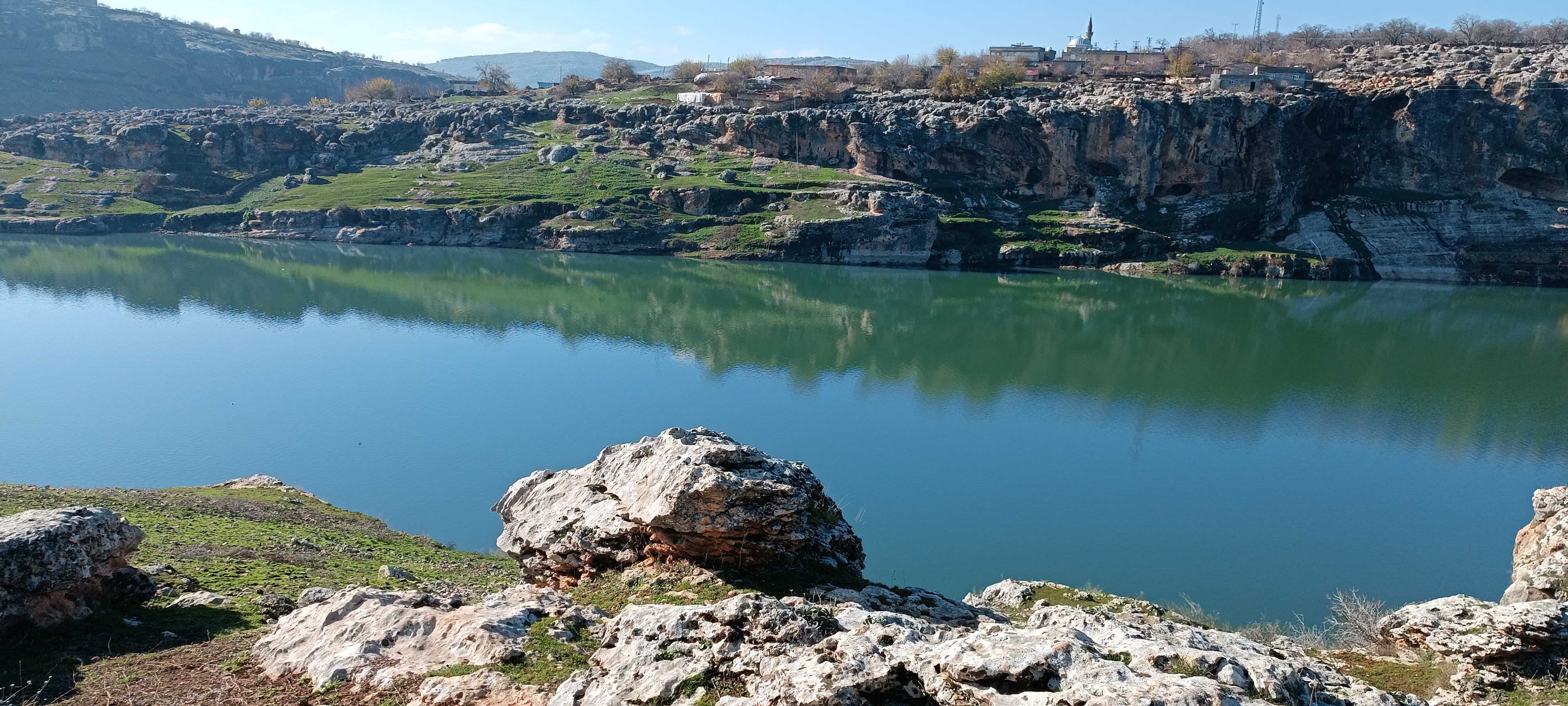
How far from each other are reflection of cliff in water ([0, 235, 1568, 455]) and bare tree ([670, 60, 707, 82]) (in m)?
42.4

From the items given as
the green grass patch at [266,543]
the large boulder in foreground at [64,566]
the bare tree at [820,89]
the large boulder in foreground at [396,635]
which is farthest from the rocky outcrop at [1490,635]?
the bare tree at [820,89]

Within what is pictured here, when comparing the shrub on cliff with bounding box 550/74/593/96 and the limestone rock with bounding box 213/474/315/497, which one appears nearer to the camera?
the limestone rock with bounding box 213/474/315/497

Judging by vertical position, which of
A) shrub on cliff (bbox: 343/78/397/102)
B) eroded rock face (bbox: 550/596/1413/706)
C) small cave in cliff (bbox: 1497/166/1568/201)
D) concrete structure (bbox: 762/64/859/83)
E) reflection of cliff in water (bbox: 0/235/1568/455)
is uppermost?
concrete structure (bbox: 762/64/859/83)

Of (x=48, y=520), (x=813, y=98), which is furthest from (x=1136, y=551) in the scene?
(x=813, y=98)

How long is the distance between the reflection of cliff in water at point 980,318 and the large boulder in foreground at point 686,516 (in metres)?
22.2

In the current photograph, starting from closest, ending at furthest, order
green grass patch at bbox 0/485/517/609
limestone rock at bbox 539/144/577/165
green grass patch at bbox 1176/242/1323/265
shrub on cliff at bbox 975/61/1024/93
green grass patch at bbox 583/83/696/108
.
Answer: green grass patch at bbox 0/485/517/609 < green grass patch at bbox 1176/242/1323/265 < shrub on cliff at bbox 975/61/1024/93 < limestone rock at bbox 539/144/577/165 < green grass patch at bbox 583/83/696/108

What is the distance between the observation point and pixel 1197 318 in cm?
5056

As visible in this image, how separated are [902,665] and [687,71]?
105 meters

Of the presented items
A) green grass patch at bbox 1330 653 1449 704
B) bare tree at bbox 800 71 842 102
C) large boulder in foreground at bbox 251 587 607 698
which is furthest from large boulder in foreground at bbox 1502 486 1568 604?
bare tree at bbox 800 71 842 102

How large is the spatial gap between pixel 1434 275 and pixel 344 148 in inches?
3676

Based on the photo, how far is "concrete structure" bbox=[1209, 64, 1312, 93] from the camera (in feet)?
234

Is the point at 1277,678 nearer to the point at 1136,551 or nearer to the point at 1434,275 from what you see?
the point at 1136,551

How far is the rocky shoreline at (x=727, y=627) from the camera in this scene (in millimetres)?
6324

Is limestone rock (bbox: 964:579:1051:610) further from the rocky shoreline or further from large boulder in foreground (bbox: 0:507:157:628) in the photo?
large boulder in foreground (bbox: 0:507:157:628)
